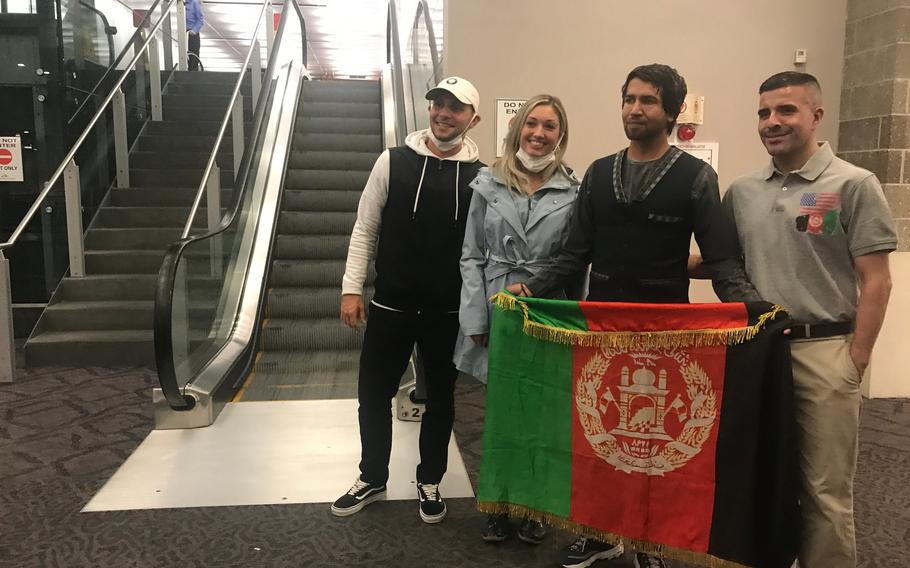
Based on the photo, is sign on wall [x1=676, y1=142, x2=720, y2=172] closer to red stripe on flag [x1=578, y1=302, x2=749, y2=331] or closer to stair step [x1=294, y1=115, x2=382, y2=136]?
red stripe on flag [x1=578, y1=302, x2=749, y2=331]

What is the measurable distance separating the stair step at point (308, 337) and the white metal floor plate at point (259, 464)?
39.1 inches

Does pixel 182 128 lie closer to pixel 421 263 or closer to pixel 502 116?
pixel 502 116

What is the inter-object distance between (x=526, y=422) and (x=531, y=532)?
0.57 meters

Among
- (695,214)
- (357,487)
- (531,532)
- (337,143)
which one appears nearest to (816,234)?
(695,214)

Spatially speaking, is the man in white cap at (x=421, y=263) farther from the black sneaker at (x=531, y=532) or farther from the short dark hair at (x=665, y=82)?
the short dark hair at (x=665, y=82)

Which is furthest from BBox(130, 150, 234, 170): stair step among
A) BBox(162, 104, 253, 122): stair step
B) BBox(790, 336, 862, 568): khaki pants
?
BBox(790, 336, 862, 568): khaki pants

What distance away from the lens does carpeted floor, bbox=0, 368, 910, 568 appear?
2.39m

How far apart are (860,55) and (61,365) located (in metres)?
6.23

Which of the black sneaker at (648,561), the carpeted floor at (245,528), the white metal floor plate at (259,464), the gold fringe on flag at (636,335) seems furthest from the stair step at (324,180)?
the black sneaker at (648,561)

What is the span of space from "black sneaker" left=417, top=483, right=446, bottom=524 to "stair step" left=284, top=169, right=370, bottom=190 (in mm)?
4332

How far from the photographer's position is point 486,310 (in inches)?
93.5

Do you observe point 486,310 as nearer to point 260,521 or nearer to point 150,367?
point 260,521

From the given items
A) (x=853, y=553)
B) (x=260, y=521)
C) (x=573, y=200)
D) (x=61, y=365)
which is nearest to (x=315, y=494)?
(x=260, y=521)

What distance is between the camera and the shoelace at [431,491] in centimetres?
269
